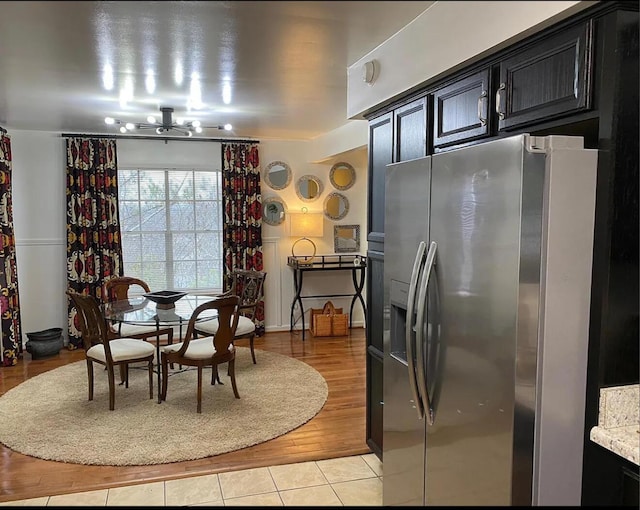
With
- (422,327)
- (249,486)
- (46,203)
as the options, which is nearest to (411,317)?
(422,327)

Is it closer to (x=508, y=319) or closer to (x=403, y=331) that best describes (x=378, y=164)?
(x=403, y=331)

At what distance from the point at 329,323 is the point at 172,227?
7.31 feet

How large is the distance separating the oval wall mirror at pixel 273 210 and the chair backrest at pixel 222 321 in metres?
2.58

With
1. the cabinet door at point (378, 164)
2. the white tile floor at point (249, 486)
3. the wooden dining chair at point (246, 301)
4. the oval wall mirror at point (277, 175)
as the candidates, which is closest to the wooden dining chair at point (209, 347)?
the wooden dining chair at point (246, 301)

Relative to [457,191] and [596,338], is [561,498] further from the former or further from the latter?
[457,191]

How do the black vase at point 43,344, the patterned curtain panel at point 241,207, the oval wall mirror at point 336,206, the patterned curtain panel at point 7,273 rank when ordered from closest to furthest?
the patterned curtain panel at point 7,273 < the black vase at point 43,344 < the patterned curtain panel at point 241,207 < the oval wall mirror at point 336,206

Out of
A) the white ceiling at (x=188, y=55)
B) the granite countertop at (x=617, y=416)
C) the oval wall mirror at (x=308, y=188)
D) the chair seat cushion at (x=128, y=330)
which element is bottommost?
the chair seat cushion at (x=128, y=330)

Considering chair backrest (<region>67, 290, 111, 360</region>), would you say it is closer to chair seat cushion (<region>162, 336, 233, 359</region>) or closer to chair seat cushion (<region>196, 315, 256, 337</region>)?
chair seat cushion (<region>162, 336, 233, 359</region>)

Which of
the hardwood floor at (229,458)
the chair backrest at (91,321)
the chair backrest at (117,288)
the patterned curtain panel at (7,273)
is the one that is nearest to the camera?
the hardwood floor at (229,458)

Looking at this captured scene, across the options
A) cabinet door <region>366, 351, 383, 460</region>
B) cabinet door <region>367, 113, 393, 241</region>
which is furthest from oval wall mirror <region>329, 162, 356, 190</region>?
cabinet door <region>366, 351, 383, 460</region>

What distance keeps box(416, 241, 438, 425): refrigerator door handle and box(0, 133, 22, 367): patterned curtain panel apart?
472cm

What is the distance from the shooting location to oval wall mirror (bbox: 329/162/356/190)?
22.2 feet

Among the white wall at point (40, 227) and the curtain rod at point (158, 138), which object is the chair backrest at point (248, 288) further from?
the white wall at point (40, 227)

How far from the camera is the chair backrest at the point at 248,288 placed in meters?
5.55
